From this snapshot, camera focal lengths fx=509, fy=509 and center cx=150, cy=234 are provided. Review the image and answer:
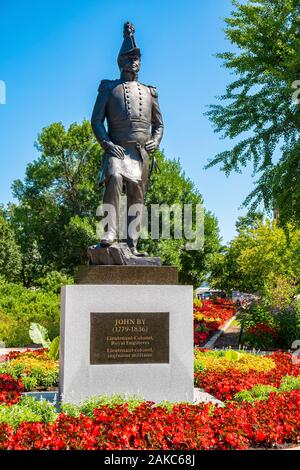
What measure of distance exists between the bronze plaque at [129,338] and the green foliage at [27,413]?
36.7 inches

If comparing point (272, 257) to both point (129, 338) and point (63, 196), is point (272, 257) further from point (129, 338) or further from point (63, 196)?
point (129, 338)

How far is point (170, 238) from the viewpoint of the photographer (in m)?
30.2

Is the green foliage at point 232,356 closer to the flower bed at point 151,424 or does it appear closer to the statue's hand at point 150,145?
the flower bed at point 151,424

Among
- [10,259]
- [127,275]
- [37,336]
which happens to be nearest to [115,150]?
[127,275]

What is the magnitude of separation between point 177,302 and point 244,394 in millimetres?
1538

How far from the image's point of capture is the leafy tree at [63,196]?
1197 inches

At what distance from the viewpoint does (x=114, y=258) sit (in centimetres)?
684

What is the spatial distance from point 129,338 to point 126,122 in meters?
3.09

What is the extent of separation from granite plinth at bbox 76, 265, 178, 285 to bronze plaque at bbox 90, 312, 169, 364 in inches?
16.7

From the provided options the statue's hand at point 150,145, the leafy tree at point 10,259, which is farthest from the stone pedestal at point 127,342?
the leafy tree at point 10,259

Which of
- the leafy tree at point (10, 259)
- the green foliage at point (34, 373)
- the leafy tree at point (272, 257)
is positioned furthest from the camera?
the leafy tree at point (10, 259)

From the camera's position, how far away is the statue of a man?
726 cm

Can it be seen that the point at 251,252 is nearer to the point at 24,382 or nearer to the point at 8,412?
the point at 24,382
